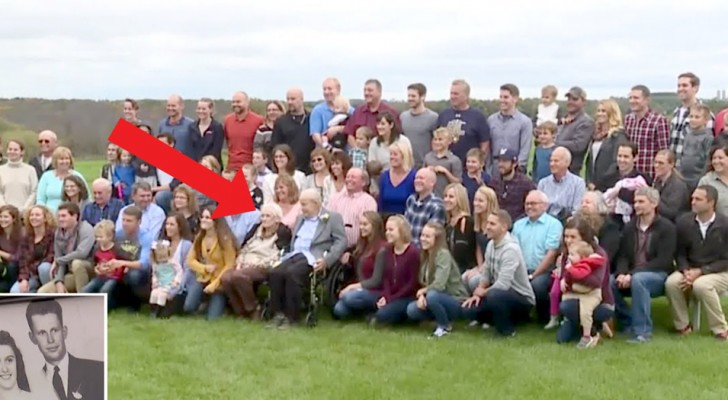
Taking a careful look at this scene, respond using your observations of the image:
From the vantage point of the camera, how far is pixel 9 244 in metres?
9.74

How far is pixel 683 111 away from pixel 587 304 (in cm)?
272

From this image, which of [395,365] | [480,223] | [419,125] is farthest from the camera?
[419,125]

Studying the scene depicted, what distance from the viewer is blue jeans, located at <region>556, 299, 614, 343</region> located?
758 cm

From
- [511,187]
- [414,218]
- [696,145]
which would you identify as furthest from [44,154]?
[696,145]

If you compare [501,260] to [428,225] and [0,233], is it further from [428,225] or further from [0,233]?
[0,233]

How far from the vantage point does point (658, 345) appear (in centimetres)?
757

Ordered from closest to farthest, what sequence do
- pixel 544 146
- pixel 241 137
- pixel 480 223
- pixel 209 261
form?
1. pixel 480 223
2. pixel 209 261
3. pixel 544 146
4. pixel 241 137

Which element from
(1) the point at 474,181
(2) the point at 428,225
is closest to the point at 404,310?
(2) the point at 428,225

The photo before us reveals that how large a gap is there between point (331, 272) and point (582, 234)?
2.48 m

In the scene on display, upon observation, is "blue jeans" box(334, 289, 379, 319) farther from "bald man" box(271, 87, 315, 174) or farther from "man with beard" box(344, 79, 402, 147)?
"bald man" box(271, 87, 315, 174)

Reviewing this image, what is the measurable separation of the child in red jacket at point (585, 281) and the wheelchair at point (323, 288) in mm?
2281

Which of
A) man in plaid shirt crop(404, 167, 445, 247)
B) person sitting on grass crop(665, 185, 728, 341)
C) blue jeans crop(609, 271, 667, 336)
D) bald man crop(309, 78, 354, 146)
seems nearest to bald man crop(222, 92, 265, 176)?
bald man crop(309, 78, 354, 146)

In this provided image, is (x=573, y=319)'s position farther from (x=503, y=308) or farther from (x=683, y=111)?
(x=683, y=111)

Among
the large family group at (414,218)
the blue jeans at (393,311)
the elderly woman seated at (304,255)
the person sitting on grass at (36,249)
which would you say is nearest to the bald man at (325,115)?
the large family group at (414,218)
